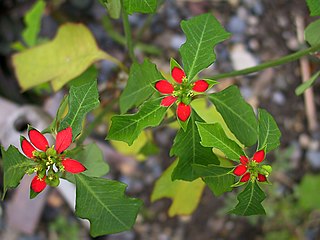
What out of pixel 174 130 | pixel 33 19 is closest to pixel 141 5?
pixel 33 19

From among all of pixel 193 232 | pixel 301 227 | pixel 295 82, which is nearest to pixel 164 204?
pixel 193 232

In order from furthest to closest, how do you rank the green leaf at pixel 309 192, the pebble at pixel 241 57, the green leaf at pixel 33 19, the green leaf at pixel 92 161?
the pebble at pixel 241 57, the green leaf at pixel 309 192, the green leaf at pixel 33 19, the green leaf at pixel 92 161

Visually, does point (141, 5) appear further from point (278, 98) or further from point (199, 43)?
point (278, 98)

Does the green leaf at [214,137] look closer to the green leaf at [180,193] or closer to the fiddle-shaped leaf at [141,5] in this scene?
the fiddle-shaped leaf at [141,5]

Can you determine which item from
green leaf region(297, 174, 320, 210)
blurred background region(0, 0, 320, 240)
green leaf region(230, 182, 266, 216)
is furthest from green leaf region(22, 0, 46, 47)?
green leaf region(297, 174, 320, 210)

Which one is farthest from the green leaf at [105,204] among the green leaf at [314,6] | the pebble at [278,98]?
the pebble at [278,98]

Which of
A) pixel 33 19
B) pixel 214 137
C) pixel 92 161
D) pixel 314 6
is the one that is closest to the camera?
pixel 214 137

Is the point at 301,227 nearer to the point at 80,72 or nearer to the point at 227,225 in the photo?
the point at 227,225
